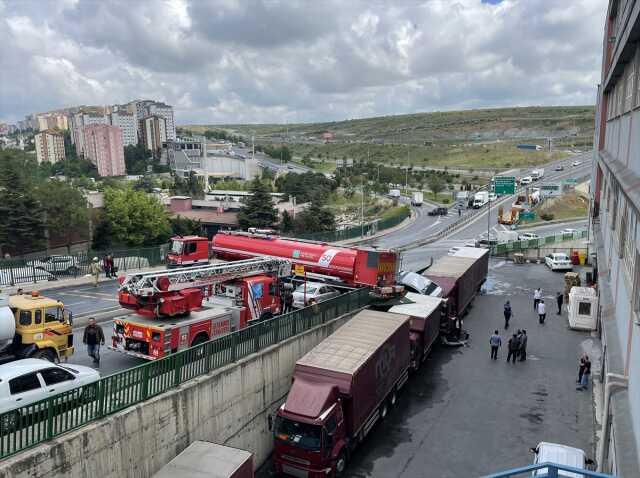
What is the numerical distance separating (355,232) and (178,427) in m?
45.4

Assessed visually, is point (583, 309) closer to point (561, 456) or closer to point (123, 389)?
point (561, 456)

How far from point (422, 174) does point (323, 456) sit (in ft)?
366

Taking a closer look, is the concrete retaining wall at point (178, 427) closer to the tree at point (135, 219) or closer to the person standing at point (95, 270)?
the person standing at point (95, 270)

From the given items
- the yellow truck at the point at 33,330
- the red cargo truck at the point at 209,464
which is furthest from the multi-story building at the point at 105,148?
the red cargo truck at the point at 209,464

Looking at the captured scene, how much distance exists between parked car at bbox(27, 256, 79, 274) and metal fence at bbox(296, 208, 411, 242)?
20.6 meters

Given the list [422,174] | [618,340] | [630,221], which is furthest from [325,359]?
[422,174]

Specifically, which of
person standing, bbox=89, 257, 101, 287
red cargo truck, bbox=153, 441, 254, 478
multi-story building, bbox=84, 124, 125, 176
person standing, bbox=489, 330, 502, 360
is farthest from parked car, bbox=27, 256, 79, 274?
multi-story building, bbox=84, 124, 125, 176

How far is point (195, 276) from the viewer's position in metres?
17.3

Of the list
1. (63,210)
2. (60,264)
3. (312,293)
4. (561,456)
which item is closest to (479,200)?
(63,210)

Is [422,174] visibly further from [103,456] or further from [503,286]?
[103,456]

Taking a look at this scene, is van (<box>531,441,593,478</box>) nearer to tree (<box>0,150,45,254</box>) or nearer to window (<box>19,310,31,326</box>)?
window (<box>19,310,31,326</box>)

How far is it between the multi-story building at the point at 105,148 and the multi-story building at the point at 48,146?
25.5m

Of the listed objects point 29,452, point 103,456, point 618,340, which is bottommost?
point 103,456

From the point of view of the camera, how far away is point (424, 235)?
195 feet
